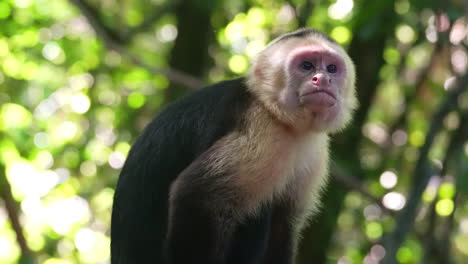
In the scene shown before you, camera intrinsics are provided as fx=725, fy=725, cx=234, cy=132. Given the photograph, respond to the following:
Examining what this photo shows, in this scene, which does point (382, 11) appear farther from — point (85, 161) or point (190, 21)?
point (85, 161)

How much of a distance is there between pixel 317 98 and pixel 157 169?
91cm

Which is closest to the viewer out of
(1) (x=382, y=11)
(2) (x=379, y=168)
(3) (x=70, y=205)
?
(1) (x=382, y=11)

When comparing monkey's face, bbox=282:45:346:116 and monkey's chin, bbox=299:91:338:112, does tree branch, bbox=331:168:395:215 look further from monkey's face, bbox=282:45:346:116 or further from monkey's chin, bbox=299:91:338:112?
monkey's chin, bbox=299:91:338:112

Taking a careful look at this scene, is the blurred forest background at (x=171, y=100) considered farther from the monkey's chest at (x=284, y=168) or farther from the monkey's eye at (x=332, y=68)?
the monkey's eye at (x=332, y=68)

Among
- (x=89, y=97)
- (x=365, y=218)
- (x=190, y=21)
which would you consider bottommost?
(x=365, y=218)

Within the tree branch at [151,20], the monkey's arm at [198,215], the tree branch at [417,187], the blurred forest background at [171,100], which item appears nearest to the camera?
the monkey's arm at [198,215]

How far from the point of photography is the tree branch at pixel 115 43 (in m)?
5.68

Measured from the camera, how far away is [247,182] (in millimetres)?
3693

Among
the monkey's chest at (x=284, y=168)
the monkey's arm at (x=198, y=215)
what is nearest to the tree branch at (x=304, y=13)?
the monkey's chest at (x=284, y=168)

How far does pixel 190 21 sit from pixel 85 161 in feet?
5.91

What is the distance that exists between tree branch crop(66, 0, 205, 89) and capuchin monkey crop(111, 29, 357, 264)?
5.57ft

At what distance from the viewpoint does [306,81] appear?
3.83 metres

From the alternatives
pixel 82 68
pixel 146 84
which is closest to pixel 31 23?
pixel 82 68

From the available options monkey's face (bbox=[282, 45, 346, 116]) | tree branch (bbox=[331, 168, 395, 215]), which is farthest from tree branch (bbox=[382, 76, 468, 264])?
monkey's face (bbox=[282, 45, 346, 116])
